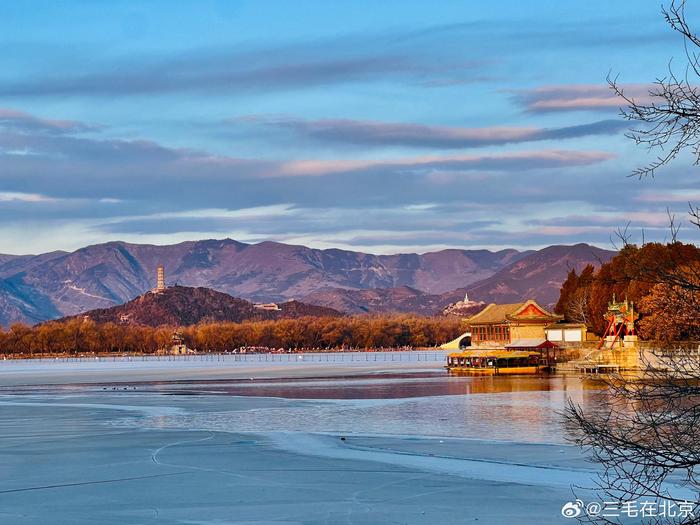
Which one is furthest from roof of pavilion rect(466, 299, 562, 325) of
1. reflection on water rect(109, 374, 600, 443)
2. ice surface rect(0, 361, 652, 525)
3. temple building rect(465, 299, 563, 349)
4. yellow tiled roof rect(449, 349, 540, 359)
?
ice surface rect(0, 361, 652, 525)

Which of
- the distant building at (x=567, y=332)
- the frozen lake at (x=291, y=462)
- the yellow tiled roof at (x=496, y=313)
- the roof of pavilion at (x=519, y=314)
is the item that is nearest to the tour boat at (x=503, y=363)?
the distant building at (x=567, y=332)

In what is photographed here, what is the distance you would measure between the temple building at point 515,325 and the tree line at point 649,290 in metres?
5.24

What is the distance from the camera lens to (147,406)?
163ft

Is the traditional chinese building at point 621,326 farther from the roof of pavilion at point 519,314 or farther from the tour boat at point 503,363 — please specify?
the roof of pavilion at point 519,314

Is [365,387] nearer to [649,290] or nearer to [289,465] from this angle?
[649,290]

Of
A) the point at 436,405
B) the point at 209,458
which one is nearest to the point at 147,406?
the point at 436,405

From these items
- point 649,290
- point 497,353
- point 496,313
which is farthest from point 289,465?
point 496,313

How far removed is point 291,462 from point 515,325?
75788 mm

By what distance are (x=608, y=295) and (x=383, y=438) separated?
69597 millimetres

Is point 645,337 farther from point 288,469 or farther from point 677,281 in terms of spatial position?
point 677,281

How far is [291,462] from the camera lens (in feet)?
87.3

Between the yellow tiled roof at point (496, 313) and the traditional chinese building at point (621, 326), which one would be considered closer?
the traditional chinese building at point (621, 326)

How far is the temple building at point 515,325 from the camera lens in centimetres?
9869

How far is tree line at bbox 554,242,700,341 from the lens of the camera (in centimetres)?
1124
